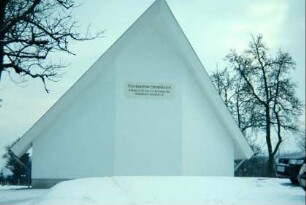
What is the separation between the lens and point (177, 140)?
59.1 feet

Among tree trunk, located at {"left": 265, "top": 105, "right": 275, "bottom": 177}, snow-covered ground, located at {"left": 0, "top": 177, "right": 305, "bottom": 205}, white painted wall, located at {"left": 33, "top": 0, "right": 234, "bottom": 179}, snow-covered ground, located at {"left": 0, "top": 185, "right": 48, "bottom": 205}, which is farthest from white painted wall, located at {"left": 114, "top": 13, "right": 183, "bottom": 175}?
tree trunk, located at {"left": 265, "top": 105, "right": 275, "bottom": 177}

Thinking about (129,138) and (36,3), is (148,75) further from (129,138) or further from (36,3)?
(36,3)

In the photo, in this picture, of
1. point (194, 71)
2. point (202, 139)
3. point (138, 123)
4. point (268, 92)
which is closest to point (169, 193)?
point (138, 123)

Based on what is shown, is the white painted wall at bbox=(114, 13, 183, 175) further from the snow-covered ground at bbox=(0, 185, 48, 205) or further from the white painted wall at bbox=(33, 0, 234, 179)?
the snow-covered ground at bbox=(0, 185, 48, 205)

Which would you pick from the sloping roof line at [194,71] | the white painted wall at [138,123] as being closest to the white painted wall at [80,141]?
the white painted wall at [138,123]

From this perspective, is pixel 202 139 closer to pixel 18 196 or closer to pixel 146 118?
pixel 146 118

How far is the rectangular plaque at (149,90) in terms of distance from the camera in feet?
58.7

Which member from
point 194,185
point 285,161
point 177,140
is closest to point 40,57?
point 177,140

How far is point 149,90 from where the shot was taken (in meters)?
18.1

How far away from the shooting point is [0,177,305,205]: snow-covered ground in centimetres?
841

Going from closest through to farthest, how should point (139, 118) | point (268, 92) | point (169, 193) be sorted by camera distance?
point (169, 193)
point (139, 118)
point (268, 92)

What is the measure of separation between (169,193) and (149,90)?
9.01 m

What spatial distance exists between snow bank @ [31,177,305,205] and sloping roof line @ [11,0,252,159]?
Result: 637 cm

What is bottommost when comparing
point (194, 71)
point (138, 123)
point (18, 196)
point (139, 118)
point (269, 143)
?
point (18, 196)
